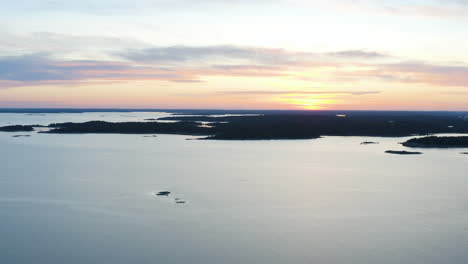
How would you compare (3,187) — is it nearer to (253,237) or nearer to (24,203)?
(24,203)

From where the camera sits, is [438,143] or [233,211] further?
[438,143]

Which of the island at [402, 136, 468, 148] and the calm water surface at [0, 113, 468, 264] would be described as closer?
the calm water surface at [0, 113, 468, 264]

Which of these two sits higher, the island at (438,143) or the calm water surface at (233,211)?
the island at (438,143)

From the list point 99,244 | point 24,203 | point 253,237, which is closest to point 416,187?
point 253,237

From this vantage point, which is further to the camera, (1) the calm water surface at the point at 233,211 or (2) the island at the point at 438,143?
(2) the island at the point at 438,143

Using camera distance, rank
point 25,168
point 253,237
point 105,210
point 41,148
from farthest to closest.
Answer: point 41,148, point 25,168, point 105,210, point 253,237

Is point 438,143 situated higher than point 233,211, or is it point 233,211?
point 438,143

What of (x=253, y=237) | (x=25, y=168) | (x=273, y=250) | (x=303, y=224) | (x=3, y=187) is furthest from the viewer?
(x=25, y=168)

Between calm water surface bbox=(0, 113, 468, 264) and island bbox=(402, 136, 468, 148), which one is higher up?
island bbox=(402, 136, 468, 148)
